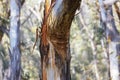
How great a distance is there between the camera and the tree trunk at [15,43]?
11.8m

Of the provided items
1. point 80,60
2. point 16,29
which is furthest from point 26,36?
point 16,29

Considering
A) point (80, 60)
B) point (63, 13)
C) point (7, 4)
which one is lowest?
point (80, 60)

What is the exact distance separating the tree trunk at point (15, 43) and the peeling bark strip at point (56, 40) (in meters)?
8.24

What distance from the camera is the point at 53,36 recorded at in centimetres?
351

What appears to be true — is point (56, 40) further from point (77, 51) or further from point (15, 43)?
point (77, 51)

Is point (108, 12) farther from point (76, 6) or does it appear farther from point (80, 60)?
point (80, 60)

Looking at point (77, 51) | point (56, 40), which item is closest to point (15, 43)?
point (56, 40)

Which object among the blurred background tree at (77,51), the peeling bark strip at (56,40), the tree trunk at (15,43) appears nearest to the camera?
the peeling bark strip at (56,40)

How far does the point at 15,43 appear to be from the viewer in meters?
12.4

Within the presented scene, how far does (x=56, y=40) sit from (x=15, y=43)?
29.5 feet

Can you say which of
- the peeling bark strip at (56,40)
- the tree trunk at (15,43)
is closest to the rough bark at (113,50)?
the tree trunk at (15,43)

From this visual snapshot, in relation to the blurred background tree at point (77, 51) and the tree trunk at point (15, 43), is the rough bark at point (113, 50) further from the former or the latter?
the blurred background tree at point (77, 51)

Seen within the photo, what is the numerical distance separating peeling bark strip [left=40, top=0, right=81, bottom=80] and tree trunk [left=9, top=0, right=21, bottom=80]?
8238 mm

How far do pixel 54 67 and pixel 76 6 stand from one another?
64 centimetres
